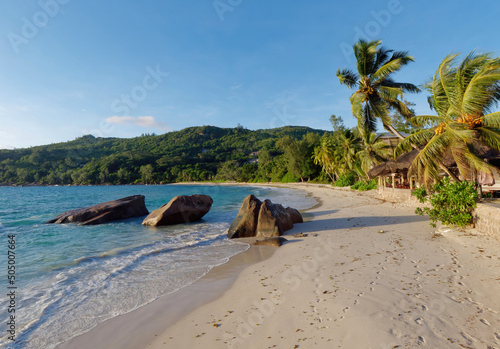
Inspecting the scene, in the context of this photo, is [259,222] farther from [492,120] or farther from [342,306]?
[492,120]

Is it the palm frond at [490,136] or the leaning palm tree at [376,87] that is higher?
the leaning palm tree at [376,87]

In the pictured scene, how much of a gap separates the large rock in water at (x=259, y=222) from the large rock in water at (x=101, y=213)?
1040cm

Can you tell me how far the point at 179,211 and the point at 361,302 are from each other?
12.7 metres

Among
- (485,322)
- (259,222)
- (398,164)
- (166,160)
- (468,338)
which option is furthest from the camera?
(166,160)

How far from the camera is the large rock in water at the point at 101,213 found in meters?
A: 16.1

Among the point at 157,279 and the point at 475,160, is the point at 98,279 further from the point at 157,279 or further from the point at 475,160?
the point at 475,160

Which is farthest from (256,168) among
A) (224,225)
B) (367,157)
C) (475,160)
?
(475,160)

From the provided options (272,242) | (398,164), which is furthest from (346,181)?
(272,242)

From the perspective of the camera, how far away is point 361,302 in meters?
4.17

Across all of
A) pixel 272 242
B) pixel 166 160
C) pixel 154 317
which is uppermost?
pixel 166 160

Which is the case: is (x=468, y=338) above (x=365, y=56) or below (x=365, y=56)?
below

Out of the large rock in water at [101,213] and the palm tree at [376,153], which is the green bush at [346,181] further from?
the large rock in water at [101,213]

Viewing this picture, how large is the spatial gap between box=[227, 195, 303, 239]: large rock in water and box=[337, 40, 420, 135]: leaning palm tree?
8.69 metres

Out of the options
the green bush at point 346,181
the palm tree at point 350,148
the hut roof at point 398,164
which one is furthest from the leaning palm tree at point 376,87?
the green bush at point 346,181
